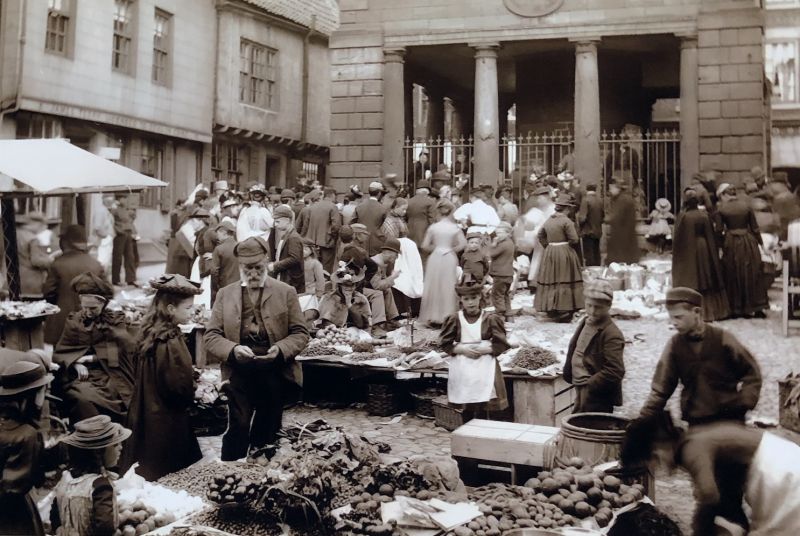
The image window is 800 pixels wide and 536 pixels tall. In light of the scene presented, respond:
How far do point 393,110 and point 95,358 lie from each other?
14620mm

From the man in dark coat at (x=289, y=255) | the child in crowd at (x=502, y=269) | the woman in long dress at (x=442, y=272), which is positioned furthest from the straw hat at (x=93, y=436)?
the child in crowd at (x=502, y=269)

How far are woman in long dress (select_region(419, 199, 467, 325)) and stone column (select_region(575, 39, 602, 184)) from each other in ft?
24.4

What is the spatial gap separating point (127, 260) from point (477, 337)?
11.8 meters

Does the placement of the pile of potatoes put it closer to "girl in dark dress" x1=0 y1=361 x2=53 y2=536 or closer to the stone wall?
"girl in dark dress" x1=0 y1=361 x2=53 y2=536

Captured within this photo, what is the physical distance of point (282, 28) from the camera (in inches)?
1147

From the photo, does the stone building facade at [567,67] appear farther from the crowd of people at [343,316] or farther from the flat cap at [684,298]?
the flat cap at [684,298]

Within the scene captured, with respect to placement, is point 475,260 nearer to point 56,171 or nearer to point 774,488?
point 56,171

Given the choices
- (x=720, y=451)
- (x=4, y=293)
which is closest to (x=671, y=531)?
(x=720, y=451)

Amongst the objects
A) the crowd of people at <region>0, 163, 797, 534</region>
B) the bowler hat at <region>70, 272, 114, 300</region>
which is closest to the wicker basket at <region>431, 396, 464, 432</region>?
the crowd of people at <region>0, 163, 797, 534</region>

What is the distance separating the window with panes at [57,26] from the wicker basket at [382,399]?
15.0m

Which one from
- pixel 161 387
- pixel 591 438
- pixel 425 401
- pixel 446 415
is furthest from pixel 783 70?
pixel 161 387

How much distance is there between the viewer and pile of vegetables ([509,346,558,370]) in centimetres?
821

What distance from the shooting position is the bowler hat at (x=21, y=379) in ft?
15.1

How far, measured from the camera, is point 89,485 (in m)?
4.47
